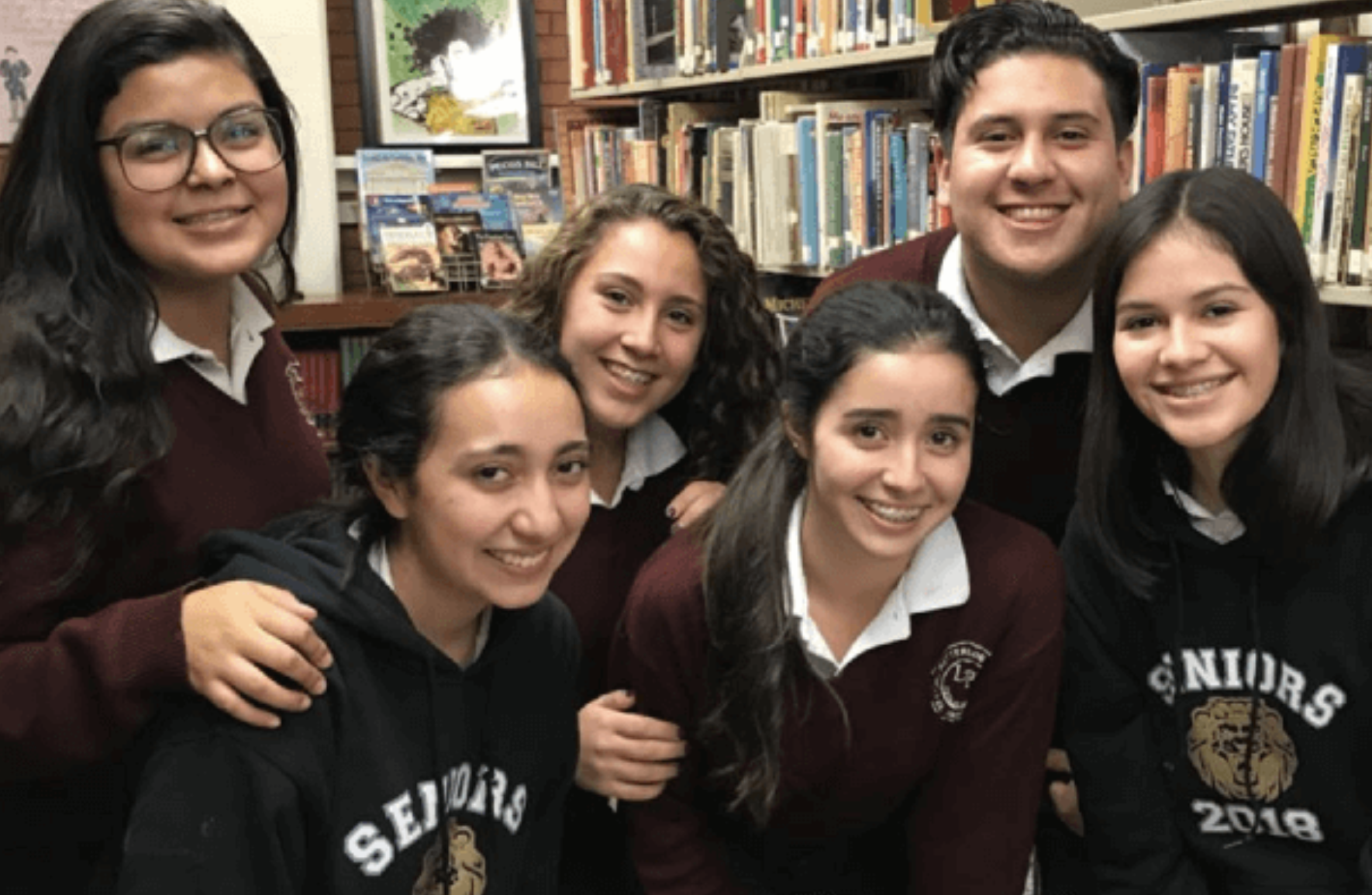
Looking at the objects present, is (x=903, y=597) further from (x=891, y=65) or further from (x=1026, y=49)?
(x=891, y=65)

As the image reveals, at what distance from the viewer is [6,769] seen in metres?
1.38

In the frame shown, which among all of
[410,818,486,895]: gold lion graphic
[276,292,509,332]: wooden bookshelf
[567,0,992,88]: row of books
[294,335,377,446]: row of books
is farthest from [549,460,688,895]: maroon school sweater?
[294,335,377,446]: row of books

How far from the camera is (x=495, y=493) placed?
1.44 metres

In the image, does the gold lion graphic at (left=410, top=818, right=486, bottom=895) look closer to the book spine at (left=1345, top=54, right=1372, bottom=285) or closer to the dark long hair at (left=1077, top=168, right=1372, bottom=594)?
the dark long hair at (left=1077, top=168, right=1372, bottom=594)

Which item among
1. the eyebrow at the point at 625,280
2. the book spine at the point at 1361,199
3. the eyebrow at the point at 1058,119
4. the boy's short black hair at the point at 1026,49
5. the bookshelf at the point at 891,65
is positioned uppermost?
the bookshelf at the point at 891,65

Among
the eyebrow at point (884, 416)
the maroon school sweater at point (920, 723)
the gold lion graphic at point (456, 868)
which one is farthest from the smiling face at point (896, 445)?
the gold lion graphic at point (456, 868)

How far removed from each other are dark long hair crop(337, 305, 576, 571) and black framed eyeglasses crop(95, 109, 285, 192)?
250mm

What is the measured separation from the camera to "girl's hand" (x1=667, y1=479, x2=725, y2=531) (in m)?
1.87

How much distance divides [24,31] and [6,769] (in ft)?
10.5

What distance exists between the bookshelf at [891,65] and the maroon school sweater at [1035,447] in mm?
381

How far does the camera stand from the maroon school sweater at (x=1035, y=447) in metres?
1.94

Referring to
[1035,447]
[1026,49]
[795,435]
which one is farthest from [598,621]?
[1026,49]

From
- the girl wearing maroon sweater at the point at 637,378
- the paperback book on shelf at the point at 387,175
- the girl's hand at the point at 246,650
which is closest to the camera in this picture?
the girl's hand at the point at 246,650

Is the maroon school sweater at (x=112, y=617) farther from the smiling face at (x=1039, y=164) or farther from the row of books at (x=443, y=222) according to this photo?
the row of books at (x=443, y=222)
